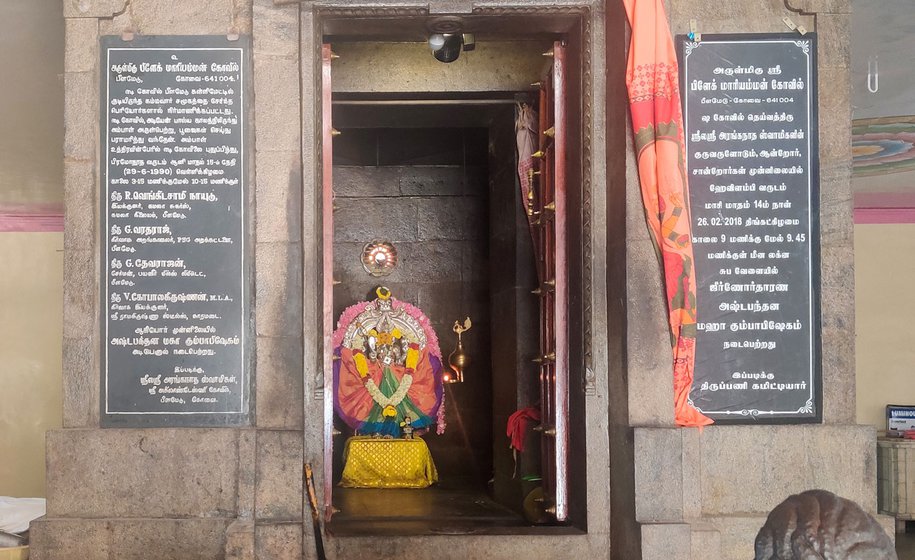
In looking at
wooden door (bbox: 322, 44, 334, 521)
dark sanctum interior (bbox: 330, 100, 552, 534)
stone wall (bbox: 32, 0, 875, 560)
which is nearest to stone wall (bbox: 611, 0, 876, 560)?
stone wall (bbox: 32, 0, 875, 560)

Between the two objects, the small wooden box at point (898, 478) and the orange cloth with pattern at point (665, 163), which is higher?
the orange cloth with pattern at point (665, 163)

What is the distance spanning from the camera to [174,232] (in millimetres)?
5559

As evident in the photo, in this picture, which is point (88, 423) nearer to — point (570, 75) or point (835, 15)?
point (570, 75)

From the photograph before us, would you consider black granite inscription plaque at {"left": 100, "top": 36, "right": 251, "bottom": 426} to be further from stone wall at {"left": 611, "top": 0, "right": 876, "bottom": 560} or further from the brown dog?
the brown dog

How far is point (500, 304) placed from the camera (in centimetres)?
959

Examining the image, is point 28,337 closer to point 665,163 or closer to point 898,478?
point 665,163

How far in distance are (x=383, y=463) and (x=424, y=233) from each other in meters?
2.76

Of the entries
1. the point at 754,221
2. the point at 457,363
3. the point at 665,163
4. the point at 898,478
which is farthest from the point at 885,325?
the point at 665,163

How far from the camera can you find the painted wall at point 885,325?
12.0 m

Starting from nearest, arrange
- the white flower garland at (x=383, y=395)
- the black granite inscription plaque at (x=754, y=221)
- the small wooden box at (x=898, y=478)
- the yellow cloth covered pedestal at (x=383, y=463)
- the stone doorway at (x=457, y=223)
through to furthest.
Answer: the black granite inscription plaque at (x=754, y=221), the stone doorway at (x=457, y=223), the yellow cloth covered pedestal at (x=383, y=463), the white flower garland at (x=383, y=395), the small wooden box at (x=898, y=478)

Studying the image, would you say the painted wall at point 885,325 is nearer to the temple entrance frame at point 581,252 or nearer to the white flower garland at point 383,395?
the white flower garland at point 383,395

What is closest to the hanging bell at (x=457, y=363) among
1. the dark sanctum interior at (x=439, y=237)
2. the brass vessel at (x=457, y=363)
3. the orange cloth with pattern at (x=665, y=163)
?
the brass vessel at (x=457, y=363)

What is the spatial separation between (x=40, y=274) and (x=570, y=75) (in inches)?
390

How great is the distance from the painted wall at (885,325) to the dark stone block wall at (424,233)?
4770 mm
